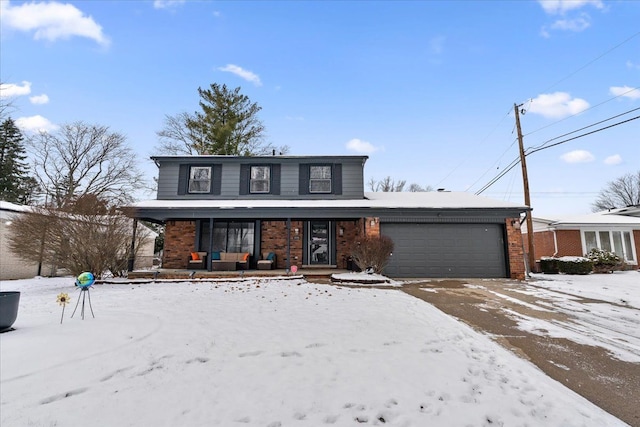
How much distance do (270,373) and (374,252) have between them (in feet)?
24.3

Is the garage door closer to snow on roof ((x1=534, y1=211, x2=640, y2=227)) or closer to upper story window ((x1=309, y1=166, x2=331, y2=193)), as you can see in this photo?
upper story window ((x1=309, y1=166, x2=331, y2=193))

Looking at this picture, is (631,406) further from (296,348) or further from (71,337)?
(71,337)

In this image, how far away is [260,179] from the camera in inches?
493

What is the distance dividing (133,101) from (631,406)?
810 inches

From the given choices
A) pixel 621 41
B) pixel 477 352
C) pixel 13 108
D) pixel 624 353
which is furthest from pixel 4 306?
pixel 621 41

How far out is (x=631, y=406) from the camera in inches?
96.6

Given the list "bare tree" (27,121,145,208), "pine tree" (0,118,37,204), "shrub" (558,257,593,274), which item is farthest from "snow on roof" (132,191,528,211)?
"pine tree" (0,118,37,204)

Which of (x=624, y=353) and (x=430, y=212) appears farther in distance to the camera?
(x=430, y=212)

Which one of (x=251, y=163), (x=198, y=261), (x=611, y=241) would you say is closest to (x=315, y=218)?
(x=251, y=163)

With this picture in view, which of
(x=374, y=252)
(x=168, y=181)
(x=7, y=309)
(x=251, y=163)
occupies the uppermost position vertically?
(x=251, y=163)

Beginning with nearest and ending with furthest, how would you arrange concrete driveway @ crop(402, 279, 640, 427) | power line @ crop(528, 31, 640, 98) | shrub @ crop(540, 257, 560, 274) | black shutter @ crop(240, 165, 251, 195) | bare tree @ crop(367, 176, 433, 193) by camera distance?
concrete driveway @ crop(402, 279, 640, 427) → power line @ crop(528, 31, 640, 98) → black shutter @ crop(240, 165, 251, 195) → shrub @ crop(540, 257, 560, 274) → bare tree @ crop(367, 176, 433, 193)

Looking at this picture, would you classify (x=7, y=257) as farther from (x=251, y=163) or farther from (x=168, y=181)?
(x=251, y=163)

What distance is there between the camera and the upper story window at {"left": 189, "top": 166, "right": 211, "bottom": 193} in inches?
492

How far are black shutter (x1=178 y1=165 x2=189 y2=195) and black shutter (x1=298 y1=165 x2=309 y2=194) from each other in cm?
519
